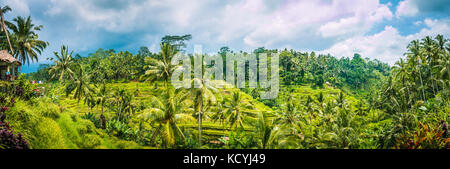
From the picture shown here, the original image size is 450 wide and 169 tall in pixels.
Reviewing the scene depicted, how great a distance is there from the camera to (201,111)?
24.8 meters

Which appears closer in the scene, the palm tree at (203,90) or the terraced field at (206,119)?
the palm tree at (203,90)

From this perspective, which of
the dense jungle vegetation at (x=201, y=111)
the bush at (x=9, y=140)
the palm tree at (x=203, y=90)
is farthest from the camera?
the palm tree at (x=203, y=90)

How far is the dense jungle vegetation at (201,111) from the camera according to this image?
806 centimetres

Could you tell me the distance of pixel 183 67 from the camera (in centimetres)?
2012

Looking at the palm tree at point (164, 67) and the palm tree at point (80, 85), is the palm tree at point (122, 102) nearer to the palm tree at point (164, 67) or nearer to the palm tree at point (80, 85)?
the palm tree at point (80, 85)

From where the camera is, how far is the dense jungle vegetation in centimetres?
806

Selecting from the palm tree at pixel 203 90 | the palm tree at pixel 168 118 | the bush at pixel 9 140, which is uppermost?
the palm tree at pixel 203 90

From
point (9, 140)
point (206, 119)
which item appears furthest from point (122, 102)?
point (9, 140)

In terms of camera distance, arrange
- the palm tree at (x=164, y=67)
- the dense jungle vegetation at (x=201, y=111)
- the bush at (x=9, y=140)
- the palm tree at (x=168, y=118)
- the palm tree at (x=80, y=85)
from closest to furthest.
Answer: the bush at (x=9, y=140) → the dense jungle vegetation at (x=201, y=111) → the palm tree at (x=168, y=118) → the palm tree at (x=164, y=67) → the palm tree at (x=80, y=85)

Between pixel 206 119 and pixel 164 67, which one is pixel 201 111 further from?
pixel 206 119

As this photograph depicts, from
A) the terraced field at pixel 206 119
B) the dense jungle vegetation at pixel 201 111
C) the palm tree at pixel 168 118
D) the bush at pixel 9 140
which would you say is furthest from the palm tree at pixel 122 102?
the bush at pixel 9 140

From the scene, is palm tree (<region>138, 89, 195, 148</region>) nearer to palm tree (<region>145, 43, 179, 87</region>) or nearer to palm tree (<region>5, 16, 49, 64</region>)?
palm tree (<region>145, 43, 179, 87</region>)
